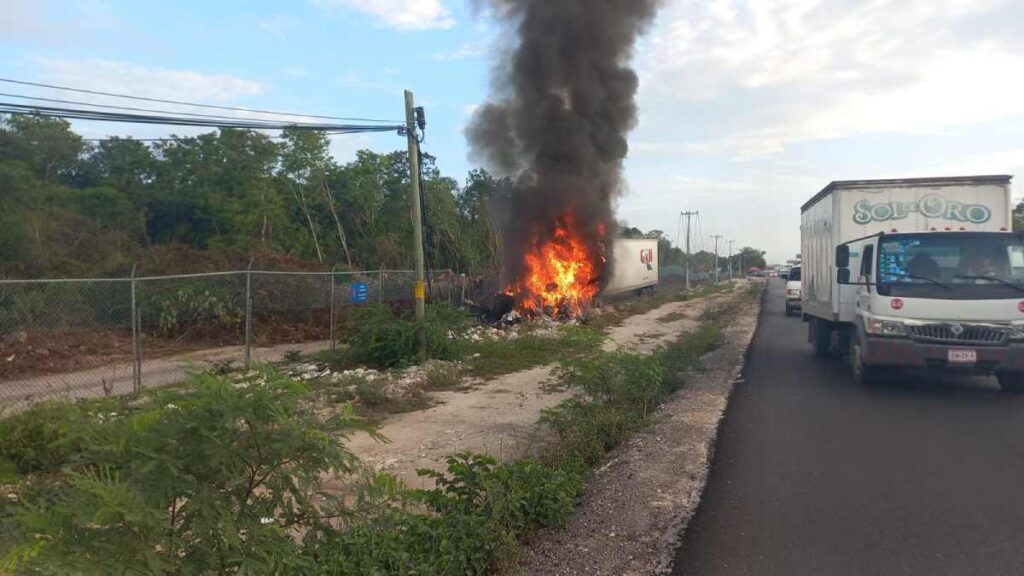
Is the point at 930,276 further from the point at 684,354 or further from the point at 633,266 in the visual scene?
the point at 633,266

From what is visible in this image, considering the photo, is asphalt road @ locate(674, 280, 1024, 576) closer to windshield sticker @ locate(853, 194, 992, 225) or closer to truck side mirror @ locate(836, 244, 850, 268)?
truck side mirror @ locate(836, 244, 850, 268)

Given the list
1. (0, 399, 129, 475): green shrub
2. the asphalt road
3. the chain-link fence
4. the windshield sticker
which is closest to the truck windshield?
the windshield sticker

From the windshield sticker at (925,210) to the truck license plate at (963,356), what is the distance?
2.80 m

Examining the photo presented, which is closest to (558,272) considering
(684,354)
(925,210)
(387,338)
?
(684,354)

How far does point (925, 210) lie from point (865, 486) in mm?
7138

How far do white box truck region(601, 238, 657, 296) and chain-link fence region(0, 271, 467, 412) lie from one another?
10764mm

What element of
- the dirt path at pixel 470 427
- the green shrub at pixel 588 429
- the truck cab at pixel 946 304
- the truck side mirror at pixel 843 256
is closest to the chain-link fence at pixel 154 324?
the dirt path at pixel 470 427

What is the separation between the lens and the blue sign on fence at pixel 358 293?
1886 cm

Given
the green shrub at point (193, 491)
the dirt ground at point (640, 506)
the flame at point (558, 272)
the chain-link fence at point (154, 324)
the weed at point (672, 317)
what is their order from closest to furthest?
the green shrub at point (193, 491) < the dirt ground at point (640, 506) < the chain-link fence at point (154, 324) < the flame at point (558, 272) < the weed at point (672, 317)

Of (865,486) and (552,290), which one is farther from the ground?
(552,290)

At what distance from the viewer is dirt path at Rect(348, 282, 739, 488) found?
7547mm

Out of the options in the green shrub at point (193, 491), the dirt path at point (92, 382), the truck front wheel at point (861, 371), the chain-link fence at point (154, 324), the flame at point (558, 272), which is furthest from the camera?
the flame at point (558, 272)

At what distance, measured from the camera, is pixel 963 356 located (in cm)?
923

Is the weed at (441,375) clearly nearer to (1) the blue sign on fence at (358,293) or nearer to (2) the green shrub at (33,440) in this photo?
(1) the blue sign on fence at (358,293)
